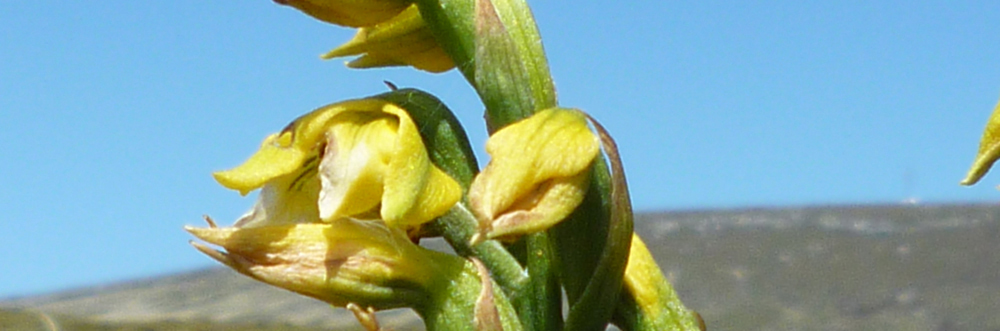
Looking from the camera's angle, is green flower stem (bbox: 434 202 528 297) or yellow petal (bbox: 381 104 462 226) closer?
yellow petal (bbox: 381 104 462 226)

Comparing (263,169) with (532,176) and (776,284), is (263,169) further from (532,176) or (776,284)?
(776,284)

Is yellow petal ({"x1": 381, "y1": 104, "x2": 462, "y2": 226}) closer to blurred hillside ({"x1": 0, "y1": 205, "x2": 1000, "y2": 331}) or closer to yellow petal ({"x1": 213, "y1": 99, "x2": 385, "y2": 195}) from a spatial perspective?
yellow petal ({"x1": 213, "y1": 99, "x2": 385, "y2": 195})

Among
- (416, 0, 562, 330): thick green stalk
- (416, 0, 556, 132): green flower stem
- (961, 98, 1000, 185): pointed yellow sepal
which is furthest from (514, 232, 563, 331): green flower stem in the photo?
(961, 98, 1000, 185): pointed yellow sepal

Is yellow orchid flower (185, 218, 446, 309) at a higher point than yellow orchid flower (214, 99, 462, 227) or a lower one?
lower

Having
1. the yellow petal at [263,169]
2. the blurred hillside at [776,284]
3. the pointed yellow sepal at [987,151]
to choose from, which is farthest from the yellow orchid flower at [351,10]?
the blurred hillside at [776,284]

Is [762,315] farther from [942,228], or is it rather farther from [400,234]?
[400,234]

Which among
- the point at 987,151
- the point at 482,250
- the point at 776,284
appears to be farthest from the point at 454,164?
the point at 776,284
